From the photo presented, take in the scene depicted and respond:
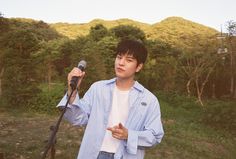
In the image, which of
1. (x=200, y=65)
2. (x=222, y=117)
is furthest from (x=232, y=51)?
(x=222, y=117)

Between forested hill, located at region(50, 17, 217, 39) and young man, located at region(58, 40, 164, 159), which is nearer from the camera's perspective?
young man, located at region(58, 40, 164, 159)

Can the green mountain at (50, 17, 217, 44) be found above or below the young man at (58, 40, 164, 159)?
below

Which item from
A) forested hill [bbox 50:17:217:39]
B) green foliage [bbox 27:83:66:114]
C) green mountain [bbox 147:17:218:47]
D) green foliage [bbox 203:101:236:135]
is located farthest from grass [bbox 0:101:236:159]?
forested hill [bbox 50:17:217:39]

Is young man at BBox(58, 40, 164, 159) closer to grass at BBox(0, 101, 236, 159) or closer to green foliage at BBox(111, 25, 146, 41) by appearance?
grass at BBox(0, 101, 236, 159)

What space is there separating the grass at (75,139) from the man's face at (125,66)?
598 centimetres

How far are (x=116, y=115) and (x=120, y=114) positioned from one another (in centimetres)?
3

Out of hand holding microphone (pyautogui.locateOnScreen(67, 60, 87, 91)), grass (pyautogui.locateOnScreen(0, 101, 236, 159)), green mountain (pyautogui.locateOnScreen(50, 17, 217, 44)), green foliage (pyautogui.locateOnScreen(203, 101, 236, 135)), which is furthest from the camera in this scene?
green mountain (pyautogui.locateOnScreen(50, 17, 217, 44))

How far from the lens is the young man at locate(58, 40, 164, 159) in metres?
2.72

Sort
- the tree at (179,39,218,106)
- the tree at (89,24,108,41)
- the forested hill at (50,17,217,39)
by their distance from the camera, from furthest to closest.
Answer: the forested hill at (50,17,217,39)
the tree at (89,24,108,41)
the tree at (179,39,218,106)

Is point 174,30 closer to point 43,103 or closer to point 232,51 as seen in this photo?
point 232,51

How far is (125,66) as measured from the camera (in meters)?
2.94

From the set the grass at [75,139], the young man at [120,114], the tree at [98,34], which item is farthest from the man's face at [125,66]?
the tree at [98,34]

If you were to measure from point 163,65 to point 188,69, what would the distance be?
1960 mm

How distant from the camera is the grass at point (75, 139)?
30.2ft
